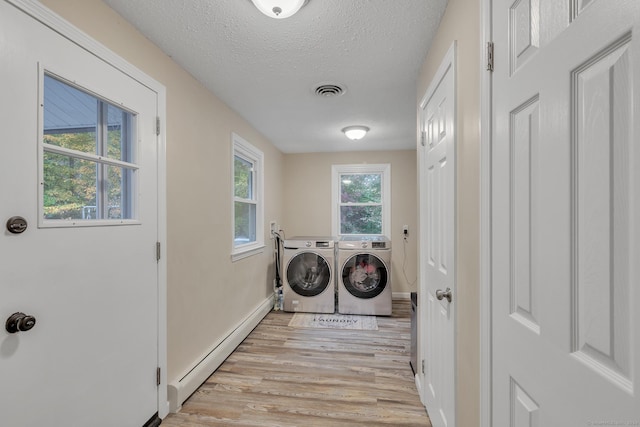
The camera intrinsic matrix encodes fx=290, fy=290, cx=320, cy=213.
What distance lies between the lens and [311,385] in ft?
6.99

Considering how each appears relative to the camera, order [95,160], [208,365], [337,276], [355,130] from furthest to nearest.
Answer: [337,276]
[355,130]
[208,365]
[95,160]

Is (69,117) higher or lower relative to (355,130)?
lower

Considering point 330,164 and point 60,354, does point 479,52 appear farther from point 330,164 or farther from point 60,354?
point 330,164

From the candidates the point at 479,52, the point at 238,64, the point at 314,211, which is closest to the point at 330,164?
the point at 314,211

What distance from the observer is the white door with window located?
40.6 inches

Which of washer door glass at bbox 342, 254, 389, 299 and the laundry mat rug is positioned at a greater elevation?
washer door glass at bbox 342, 254, 389, 299

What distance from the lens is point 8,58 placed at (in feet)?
3.28

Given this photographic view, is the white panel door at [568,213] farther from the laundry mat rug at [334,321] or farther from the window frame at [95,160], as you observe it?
the laundry mat rug at [334,321]

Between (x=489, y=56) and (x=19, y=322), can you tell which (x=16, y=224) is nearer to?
(x=19, y=322)

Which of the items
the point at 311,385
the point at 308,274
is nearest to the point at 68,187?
the point at 311,385

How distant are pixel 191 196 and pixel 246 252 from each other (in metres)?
1.16

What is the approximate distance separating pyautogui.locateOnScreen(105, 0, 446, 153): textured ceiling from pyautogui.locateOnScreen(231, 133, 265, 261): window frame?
0.37m

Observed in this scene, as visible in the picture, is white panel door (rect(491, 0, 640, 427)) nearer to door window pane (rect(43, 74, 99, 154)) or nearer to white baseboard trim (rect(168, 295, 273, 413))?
door window pane (rect(43, 74, 99, 154))

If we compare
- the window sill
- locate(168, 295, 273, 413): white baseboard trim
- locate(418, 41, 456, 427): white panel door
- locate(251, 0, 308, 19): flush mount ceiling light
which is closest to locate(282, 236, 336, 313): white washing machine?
the window sill
